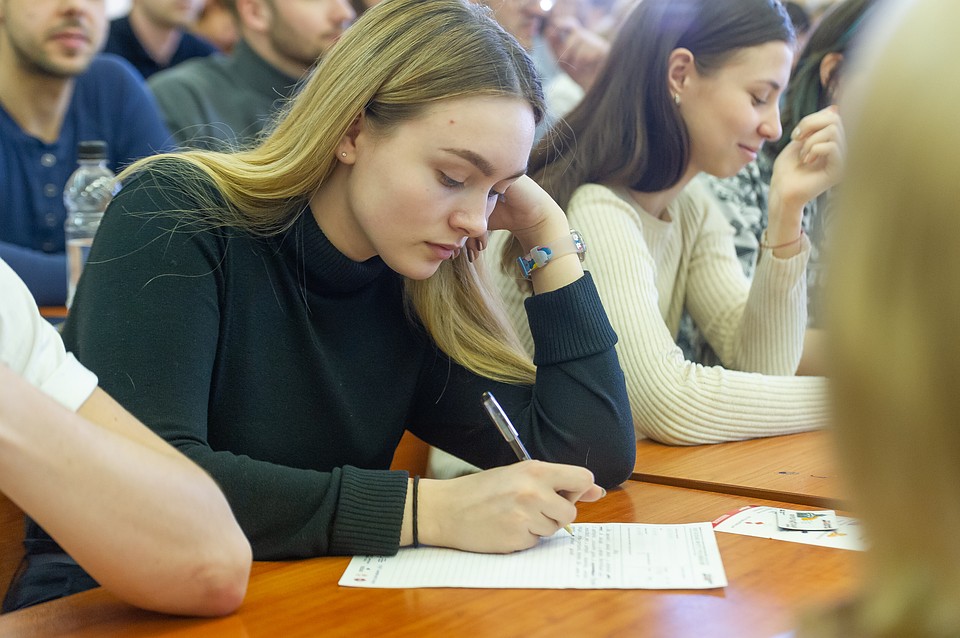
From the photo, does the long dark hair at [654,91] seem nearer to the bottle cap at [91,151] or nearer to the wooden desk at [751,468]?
the wooden desk at [751,468]

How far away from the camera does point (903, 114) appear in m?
0.42

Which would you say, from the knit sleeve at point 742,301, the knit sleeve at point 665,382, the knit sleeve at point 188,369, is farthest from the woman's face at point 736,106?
the knit sleeve at point 188,369

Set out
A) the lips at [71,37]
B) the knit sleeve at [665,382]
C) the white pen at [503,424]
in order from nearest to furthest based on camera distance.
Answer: the white pen at [503,424] < the knit sleeve at [665,382] < the lips at [71,37]

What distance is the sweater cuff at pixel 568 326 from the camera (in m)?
1.44

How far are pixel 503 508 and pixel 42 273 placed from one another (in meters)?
1.57

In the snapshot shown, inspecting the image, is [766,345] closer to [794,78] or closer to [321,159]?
[794,78]

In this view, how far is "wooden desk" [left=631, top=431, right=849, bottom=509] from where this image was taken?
1325 mm

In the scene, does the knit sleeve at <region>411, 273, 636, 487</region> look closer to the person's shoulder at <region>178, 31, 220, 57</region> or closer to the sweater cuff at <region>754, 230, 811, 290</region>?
the sweater cuff at <region>754, 230, 811, 290</region>

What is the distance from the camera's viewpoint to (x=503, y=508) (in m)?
1.12

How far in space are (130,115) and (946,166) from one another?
2.77m

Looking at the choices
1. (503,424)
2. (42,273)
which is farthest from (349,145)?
(42,273)

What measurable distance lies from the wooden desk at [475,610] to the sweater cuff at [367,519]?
0.03 meters

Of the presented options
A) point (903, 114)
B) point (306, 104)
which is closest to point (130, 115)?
point (306, 104)

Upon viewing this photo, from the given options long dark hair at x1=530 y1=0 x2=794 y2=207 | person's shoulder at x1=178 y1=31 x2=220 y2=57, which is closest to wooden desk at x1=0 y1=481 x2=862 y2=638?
long dark hair at x1=530 y1=0 x2=794 y2=207
